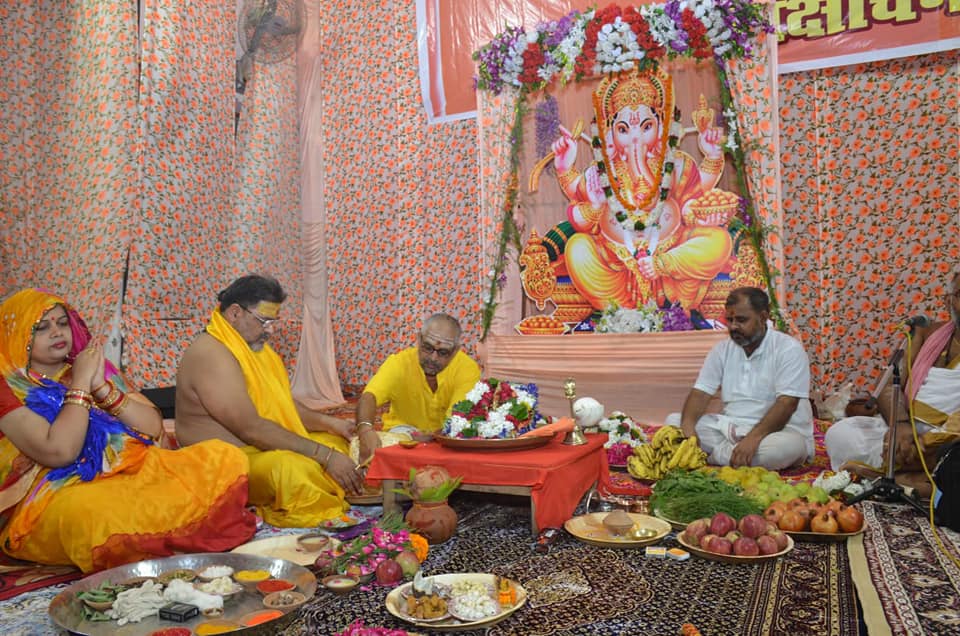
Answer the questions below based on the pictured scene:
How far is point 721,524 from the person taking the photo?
2.97 meters

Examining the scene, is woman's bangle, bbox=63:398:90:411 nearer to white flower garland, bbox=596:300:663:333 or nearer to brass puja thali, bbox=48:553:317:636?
brass puja thali, bbox=48:553:317:636

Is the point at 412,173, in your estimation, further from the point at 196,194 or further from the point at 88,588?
the point at 88,588

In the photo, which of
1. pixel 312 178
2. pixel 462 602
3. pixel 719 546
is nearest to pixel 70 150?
pixel 312 178

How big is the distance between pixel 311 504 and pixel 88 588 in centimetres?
122

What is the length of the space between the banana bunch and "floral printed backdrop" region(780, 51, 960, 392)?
316 centimetres

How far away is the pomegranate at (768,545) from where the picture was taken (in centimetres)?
282

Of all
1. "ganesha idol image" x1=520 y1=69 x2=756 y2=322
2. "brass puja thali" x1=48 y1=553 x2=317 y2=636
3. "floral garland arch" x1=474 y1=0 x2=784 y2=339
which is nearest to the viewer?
"brass puja thali" x1=48 y1=553 x2=317 y2=636

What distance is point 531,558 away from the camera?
3.00m

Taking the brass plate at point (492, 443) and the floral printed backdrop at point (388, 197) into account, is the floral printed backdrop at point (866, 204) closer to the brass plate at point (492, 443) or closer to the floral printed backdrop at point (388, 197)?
the floral printed backdrop at point (388, 197)

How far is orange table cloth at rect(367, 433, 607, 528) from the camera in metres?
3.13

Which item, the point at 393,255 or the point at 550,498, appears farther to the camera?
the point at 393,255

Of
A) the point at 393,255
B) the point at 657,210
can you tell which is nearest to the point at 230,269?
the point at 393,255

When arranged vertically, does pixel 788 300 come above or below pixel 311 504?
above

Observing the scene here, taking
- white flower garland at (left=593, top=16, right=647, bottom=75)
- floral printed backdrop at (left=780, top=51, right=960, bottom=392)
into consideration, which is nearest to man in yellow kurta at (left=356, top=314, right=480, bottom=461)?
white flower garland at (left=593, top=16, right=647, bottom=75)
